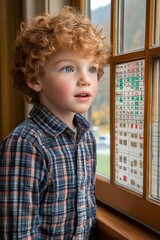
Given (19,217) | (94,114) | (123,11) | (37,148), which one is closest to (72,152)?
(37,148)

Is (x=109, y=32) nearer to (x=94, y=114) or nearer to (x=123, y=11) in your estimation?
(x=123, y=11)

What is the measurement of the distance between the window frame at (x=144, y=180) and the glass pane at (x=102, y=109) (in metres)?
0.07

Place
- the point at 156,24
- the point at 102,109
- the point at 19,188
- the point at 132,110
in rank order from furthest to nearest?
the point at 102,109
the point at 132,110
the point at 156,24
the point at 19,188

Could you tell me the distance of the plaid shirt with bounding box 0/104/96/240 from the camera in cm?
78

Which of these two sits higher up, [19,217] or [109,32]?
[109,32]

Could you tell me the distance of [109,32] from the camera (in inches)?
42.6

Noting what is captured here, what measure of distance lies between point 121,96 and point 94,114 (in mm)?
237

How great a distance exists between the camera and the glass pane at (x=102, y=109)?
1129 mm

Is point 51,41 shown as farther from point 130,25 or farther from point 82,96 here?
point 130,25

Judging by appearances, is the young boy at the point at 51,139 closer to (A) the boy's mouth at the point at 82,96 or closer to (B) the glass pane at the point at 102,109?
(A) the boy's mouth at the point at 82,96

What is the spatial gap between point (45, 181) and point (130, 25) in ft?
1.90

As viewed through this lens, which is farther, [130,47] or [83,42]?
[130,47]

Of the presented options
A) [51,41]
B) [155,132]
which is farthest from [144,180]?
[51,41]

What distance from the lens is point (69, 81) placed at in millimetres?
792
